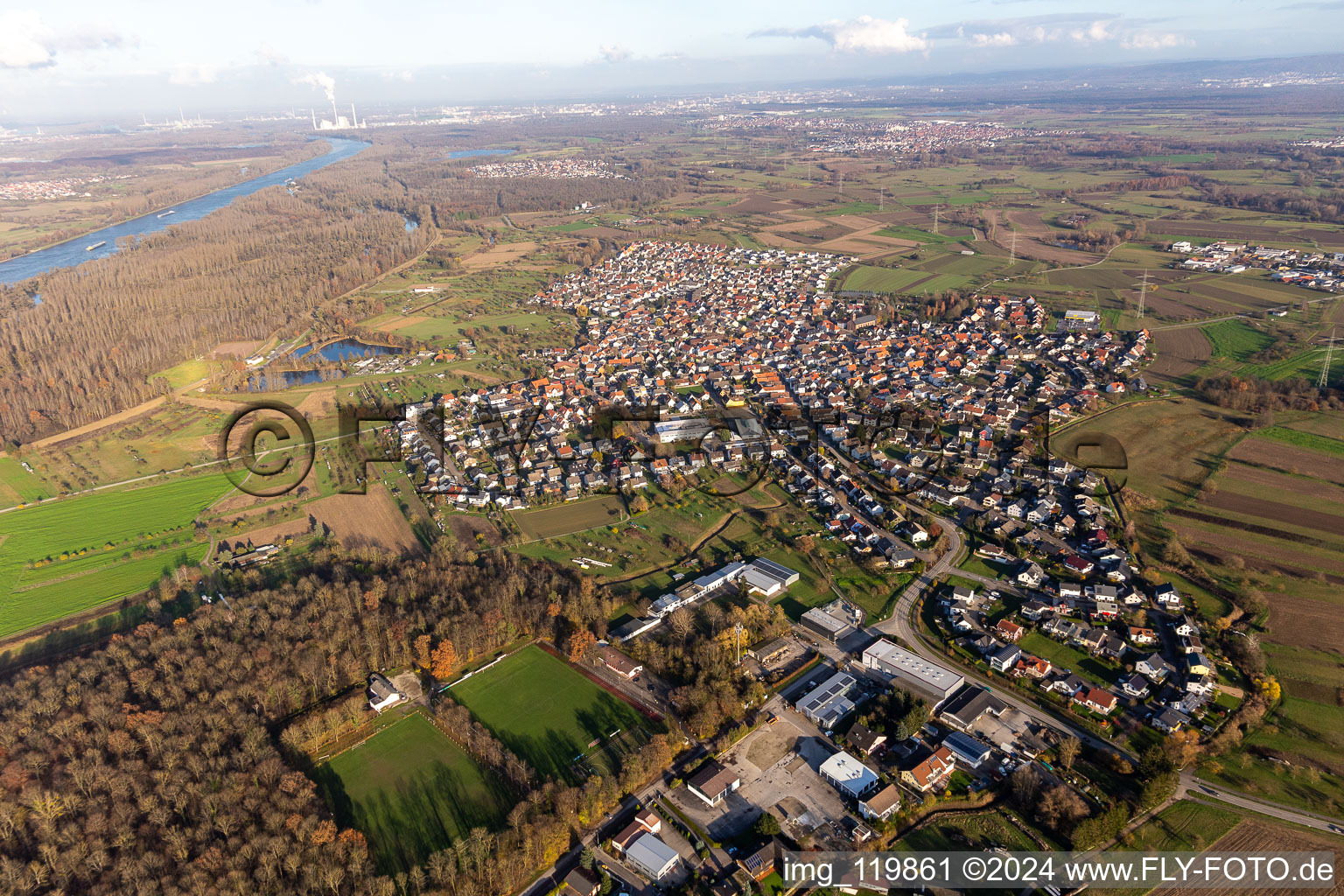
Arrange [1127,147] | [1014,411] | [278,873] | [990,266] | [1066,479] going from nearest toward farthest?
1. [278,873]
2. [1066,479]
3. [1014,411]
4. [990,266]
5. [1127,147]

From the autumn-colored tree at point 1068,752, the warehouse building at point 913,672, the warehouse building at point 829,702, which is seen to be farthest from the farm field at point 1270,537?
the warehouse building at point 829,702

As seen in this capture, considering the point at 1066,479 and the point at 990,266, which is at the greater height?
the point at 990,266

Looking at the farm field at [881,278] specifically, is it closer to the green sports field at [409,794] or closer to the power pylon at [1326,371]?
the power pylon at [1326,371]

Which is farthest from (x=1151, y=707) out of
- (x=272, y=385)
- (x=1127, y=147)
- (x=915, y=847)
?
(x=1127, y=147)

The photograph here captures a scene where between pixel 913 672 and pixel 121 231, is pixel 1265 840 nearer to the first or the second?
pixel 913 672

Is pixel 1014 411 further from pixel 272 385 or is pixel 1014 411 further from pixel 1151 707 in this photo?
pixel 272 385

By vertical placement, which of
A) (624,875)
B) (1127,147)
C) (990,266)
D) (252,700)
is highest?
(1127,147)

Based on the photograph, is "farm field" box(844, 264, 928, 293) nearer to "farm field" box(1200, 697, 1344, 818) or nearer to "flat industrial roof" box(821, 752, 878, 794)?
"farm field" box(1200, 697, 1344, 818)

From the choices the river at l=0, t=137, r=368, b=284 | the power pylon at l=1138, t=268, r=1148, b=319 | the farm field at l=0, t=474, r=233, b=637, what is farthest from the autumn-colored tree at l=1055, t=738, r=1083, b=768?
the river at l=0, t=137, r=368, b=284
